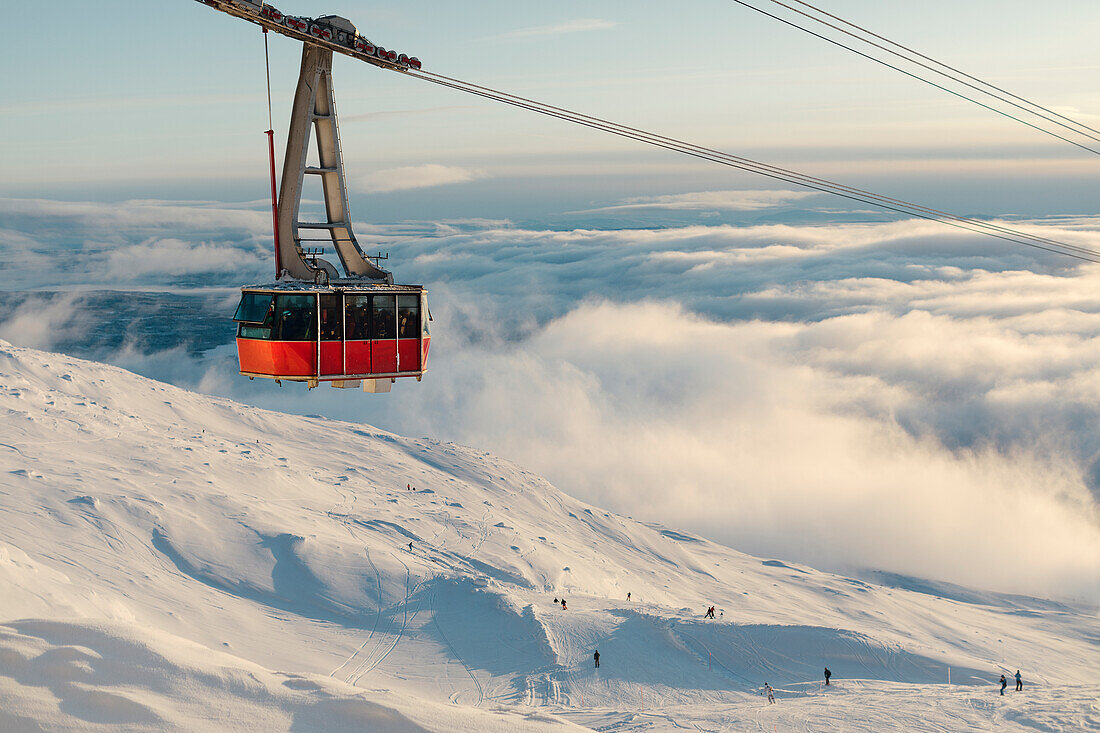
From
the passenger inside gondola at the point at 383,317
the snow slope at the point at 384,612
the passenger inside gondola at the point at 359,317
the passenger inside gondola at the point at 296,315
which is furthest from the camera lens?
the snow slope at the point at 384,612

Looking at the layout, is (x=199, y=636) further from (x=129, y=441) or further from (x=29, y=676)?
(x=129, y=441)

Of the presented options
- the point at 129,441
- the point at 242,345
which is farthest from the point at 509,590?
the point at 129,441

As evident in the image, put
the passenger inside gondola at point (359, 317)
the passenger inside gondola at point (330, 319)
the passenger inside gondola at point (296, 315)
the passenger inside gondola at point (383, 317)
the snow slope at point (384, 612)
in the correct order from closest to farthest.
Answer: the passenger inside gondola at point (296, 315)
the passenger inside gondola at point (330, 319)
the passenger inside gondola at point (359, 317)
the passenger inside gondola at point (383, 317)
the snow slope at point (384, 612)

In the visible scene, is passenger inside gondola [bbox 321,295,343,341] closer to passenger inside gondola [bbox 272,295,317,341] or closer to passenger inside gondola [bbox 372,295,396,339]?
passenger inside gondola [bbox 272,295,317,341]

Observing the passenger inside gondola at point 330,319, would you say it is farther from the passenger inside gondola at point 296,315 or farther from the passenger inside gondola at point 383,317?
the passenger inside gondola at point 383,317

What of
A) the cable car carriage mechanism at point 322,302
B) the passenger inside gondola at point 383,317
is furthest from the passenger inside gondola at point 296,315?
the passenger inside gondola at point 383,317

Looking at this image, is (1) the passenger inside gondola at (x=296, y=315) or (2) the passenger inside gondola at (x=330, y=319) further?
(2) the passenger inside gondola at (x=330, y=319)

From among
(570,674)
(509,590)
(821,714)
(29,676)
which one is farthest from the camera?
(509,590)
